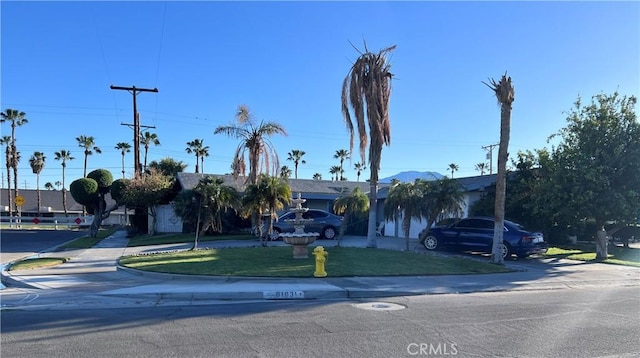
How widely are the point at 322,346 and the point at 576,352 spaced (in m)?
3.15

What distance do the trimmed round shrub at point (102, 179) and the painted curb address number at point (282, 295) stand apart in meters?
26.9

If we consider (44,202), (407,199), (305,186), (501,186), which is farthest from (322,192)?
(44,202)

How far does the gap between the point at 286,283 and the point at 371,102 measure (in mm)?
9847

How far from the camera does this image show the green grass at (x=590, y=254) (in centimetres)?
1775

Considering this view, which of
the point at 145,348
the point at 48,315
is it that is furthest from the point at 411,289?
the point at 48,315

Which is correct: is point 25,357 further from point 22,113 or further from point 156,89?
point 22,113

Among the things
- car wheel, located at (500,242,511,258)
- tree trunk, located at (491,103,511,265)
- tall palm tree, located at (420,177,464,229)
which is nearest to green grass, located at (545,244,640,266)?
car wheel, located at (500,242,511,258)

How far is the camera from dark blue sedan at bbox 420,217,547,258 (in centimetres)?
1723

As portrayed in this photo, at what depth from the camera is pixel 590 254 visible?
1977cm

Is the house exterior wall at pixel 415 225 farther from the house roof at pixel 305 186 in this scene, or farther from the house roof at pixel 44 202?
the house roof at pixel 44 202

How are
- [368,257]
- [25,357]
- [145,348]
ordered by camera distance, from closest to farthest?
1. [25,357]
2. [145,348]
3. [368,257]

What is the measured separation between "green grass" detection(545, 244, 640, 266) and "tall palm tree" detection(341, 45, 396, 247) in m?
7.95

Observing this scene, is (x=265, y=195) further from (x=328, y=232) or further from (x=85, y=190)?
(x=85, y=190)

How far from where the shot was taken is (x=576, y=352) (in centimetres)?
584
